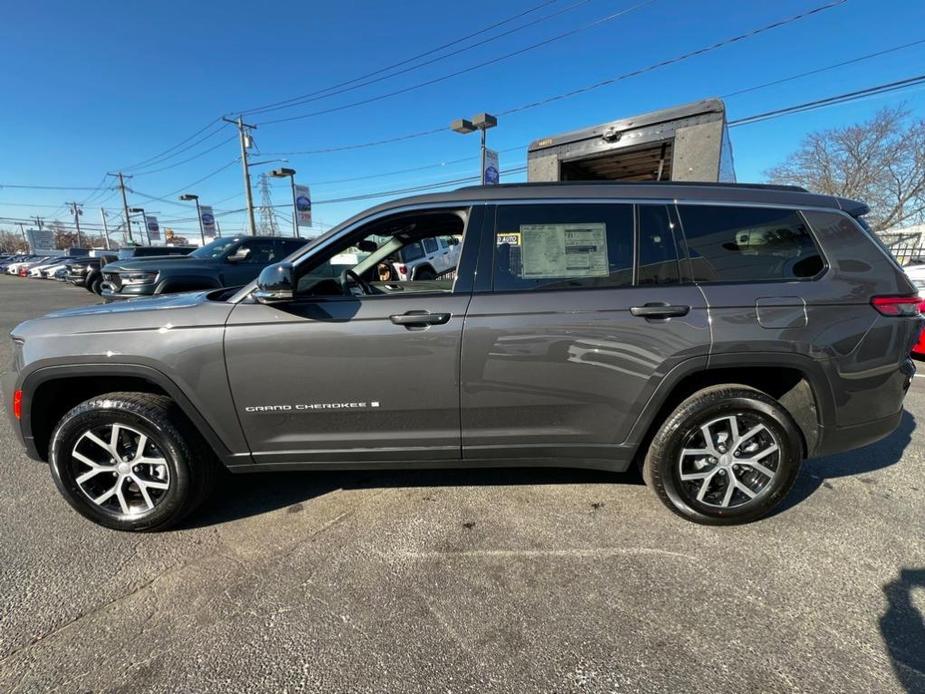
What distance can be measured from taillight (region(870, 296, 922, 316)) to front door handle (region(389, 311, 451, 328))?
2317 millimetres

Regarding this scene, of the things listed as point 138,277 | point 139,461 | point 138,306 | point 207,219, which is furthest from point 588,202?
point 207,219

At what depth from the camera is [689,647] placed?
1866 millimetres

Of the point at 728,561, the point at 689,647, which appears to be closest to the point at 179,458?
the point at 689,647

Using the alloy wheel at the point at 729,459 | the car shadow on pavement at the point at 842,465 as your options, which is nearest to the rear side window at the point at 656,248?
the alloy wheel at the point at 729,459

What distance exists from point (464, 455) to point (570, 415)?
2.09ft

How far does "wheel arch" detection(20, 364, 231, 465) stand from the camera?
246 centimetres

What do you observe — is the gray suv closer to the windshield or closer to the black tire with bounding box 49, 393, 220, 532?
the black tire with bounding box 49, 393, 220, 532

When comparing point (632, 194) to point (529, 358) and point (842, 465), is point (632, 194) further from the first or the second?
point (842, 465)

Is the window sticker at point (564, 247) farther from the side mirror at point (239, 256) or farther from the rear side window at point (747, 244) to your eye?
the side mirror at point (239, 256)

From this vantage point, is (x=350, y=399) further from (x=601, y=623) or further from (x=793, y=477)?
(x=793, y=477)

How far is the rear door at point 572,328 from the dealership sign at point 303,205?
26672 millimetres

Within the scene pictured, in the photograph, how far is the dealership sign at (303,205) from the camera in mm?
26303

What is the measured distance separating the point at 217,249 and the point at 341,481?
8.01 m

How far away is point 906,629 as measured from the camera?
6.30ft
